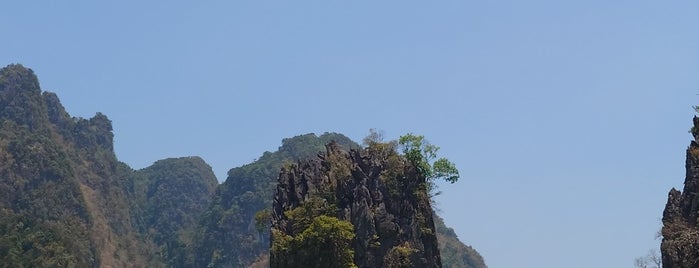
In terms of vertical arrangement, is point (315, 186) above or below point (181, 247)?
below

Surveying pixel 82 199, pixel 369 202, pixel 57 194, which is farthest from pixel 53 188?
pixel 369 202

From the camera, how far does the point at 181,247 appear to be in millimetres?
185750

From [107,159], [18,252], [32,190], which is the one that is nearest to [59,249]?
[18,252]

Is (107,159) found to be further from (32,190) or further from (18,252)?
(18,252)

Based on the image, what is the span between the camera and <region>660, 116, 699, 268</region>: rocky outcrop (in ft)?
150

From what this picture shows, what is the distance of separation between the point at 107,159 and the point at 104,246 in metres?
40.9

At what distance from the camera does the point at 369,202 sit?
62219mm

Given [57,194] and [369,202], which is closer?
[369,202]

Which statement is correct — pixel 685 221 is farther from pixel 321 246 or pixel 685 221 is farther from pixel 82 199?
pixel 82 199

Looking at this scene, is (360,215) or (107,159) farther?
(107,159)

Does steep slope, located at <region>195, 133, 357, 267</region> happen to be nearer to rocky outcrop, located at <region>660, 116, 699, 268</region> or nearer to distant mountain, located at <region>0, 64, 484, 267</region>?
distant mountain, located at <region>0, 64, 484, 267</region>

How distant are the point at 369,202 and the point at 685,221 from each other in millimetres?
22392

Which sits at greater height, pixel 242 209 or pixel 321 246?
pixel 242 209

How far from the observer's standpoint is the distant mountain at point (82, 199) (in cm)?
12988
